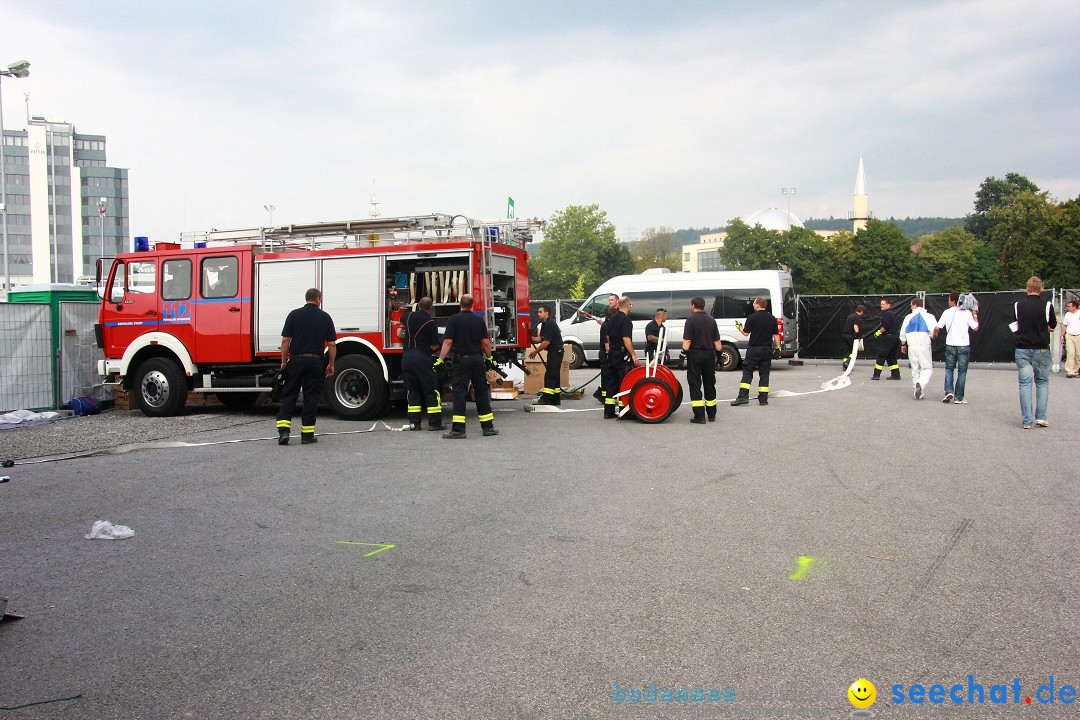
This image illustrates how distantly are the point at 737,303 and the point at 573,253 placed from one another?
74.5 m

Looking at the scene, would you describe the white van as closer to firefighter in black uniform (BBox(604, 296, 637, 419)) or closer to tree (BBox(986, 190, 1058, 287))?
firefighter in black uniform (BBox(604, 296, 637, 419))

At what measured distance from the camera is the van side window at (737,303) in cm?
2242

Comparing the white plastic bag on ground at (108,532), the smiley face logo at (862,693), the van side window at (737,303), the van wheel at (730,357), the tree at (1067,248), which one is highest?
the tree at (1067,248)

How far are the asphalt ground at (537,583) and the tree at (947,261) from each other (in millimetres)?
78543

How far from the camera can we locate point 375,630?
4086 millimetres

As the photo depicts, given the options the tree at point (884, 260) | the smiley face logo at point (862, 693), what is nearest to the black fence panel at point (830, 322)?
the smiley face logo at point (862, 693)

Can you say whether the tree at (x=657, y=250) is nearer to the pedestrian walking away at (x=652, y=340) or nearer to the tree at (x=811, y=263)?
the tree at (x=811, y=263)

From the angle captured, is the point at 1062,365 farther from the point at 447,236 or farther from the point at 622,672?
the point at 622,672

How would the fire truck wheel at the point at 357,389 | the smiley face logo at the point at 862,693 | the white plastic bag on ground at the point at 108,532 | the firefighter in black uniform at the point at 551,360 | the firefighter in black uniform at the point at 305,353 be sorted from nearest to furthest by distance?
the smiley face logo at the point at 862,693 < the white plastic bag on ground at the point at 108,532 < the firefighter in black uniform at the point at 305,353 < the fire truck wheel at the point at 357,389 < the firefighter in black uniform at the point at 551,360

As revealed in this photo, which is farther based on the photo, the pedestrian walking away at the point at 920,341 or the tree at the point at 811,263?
the tree at the point at 811,263

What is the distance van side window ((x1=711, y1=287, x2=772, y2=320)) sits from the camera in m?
22.4

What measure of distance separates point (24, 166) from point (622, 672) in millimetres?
96657

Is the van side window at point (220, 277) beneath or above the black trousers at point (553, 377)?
above

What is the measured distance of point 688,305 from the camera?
22641mm
